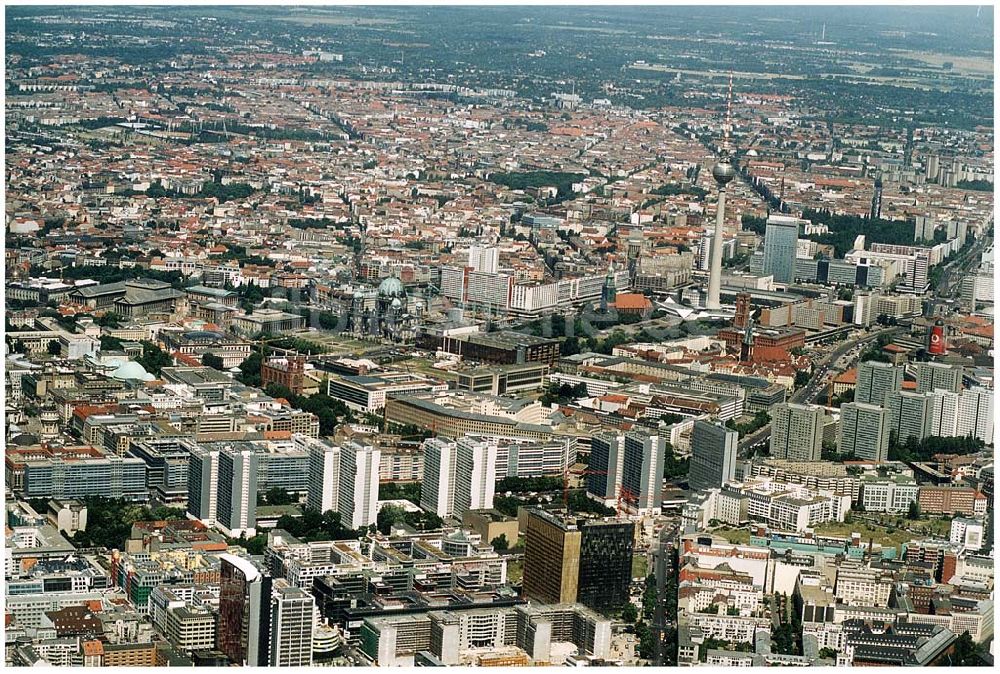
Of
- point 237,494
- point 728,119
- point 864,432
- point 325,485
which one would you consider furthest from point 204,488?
point 728,119

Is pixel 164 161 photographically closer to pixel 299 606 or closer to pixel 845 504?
pixel 845 504

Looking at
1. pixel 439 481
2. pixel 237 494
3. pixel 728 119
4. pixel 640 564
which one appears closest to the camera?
pixel 640 564

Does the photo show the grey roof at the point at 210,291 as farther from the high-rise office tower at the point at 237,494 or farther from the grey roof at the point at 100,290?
the high-rise office tower at the point at 237,494

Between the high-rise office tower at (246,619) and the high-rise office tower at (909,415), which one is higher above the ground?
the high-rise office tower at (246,619)

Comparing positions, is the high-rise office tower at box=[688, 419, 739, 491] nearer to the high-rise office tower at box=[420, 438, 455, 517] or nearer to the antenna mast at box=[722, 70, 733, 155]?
the high-rise office tower at box=[420, 438, 455, 517]

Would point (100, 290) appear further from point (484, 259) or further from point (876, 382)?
point (876, 382)

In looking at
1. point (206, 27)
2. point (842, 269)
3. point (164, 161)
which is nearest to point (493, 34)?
point (206, 27)

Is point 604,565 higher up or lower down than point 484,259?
higher up

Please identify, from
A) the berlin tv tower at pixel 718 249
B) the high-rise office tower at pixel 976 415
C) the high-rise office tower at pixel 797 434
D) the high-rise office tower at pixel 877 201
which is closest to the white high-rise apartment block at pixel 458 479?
the high-rise office tower at pixel 797 434
